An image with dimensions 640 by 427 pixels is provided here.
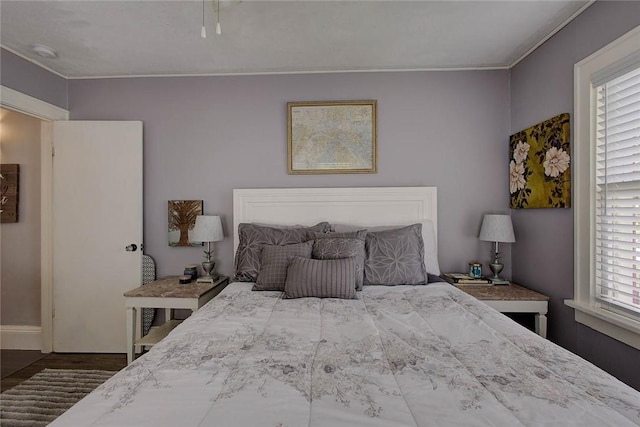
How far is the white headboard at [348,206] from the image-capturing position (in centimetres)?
289

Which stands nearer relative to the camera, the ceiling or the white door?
the ceiling

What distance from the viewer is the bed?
856mm

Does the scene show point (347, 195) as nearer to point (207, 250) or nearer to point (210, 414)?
point (207, 250)

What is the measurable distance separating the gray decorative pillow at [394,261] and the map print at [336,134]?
2.66 ft

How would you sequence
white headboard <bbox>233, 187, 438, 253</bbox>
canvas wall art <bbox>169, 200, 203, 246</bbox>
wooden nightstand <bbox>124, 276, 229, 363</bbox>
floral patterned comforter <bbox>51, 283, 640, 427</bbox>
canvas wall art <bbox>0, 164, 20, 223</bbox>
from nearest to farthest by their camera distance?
Answer: floral patterned comforter <bbox>51, 283, 640, 427</bbox> < wooden nightstand <bbox>124, 276, 229, 363</bbox> < white headboard <bbox>233, 187, 438, 253</bbox> < canvas wall art <bbox>169, 200, 203, 246</bbox> < canvas wall art <bbox>0, 164, 20, 223</bbox>

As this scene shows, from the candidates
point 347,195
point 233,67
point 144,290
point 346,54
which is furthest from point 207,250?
point 346,54

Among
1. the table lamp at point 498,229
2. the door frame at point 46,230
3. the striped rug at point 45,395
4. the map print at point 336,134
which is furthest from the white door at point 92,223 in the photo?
the table lamp at point 498,229

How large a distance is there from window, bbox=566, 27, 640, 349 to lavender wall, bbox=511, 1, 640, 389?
0.29 ft

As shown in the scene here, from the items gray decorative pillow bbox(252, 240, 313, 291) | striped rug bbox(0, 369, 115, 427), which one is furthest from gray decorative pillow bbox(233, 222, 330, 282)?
striped rug bbox(0, 369, 115, 427)

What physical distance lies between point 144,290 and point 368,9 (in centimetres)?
260

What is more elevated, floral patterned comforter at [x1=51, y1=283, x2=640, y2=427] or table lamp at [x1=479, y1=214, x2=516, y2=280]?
table lamp at [x1=479, y1=214, x2=516, y2=280]

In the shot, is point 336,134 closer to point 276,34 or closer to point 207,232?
point 276,34

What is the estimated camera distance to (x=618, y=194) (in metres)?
1.84

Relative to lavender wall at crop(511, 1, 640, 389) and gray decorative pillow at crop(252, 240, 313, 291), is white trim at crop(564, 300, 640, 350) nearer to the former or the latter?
lavender wall at crop(511, 1, 640, 389)
